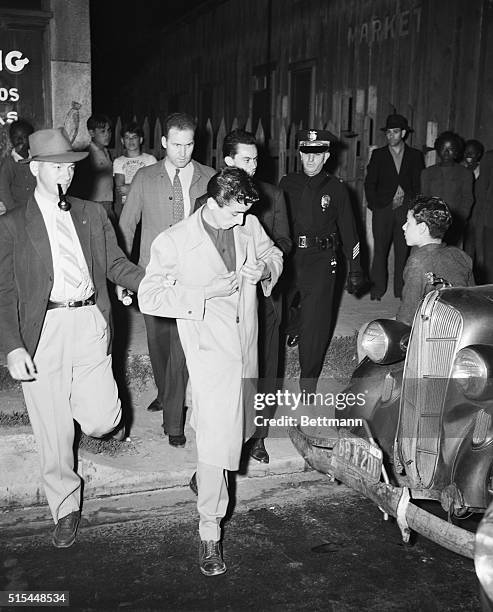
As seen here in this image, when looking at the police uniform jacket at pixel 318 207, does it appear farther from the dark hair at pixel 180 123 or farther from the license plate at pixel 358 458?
the license plate at pixel 358 458

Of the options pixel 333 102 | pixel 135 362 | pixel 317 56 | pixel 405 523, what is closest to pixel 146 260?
pixel 135 362

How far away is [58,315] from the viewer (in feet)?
14.6

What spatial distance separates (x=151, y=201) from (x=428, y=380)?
2.49 metres

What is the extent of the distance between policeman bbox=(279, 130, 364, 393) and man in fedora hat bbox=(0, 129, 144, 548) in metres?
2.06

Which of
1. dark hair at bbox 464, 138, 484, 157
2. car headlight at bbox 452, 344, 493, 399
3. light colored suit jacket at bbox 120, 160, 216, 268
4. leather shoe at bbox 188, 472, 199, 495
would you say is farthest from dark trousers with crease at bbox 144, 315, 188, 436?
dark hair at bbox 464, 138, 484, 157

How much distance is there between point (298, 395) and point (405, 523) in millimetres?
3007

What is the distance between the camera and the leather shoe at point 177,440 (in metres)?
5.89

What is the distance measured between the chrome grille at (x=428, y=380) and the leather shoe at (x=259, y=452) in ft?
4.82

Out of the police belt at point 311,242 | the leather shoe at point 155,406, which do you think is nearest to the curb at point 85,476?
the leather shoe at point 155,406

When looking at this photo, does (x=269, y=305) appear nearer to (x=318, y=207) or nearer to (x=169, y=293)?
(x=318, y=207)

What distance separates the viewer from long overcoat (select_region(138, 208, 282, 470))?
4.21 metres

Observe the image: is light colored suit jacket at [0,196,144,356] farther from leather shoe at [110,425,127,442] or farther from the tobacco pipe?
leather shoe at [110,425,127,442]

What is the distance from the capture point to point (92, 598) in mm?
3951

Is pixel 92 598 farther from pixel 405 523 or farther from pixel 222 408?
pixel 405 523
